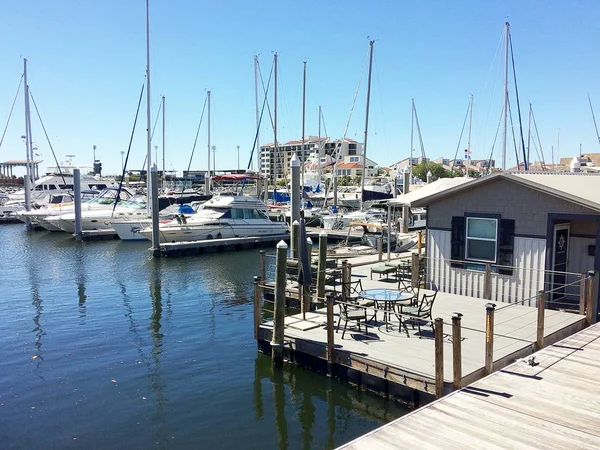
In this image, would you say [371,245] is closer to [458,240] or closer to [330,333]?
[458,240]

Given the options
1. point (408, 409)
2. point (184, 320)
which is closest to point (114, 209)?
point (184, 320)

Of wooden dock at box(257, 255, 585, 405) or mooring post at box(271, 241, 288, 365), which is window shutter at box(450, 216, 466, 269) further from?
mooring post at box(271, 241, 288, 365)

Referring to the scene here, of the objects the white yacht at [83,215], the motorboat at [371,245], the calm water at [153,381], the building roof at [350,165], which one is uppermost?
the building roof at [350,165]

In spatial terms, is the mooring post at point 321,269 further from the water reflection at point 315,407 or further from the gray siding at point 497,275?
the water reflection at point 315,407

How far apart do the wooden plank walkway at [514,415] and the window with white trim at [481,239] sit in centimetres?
466

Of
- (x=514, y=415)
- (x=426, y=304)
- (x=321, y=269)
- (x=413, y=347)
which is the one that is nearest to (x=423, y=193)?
(x=321, y=269)

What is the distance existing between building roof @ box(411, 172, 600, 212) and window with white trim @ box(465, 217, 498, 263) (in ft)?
3.06

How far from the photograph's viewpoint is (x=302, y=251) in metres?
13.2

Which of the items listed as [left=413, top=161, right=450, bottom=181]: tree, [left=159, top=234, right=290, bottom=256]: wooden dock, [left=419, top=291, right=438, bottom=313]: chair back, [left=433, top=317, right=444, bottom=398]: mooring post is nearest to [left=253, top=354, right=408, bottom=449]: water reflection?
[left=433, top=317, right=444, bottom=398]: mooring post

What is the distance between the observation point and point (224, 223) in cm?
3406

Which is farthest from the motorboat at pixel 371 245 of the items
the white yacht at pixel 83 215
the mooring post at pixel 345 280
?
the white yacht at pixel 83 215

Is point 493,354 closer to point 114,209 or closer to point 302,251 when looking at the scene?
point 302,251

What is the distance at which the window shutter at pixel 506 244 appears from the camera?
12.9m

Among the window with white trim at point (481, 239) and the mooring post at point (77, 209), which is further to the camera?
the mooring post at point (77, 209)
